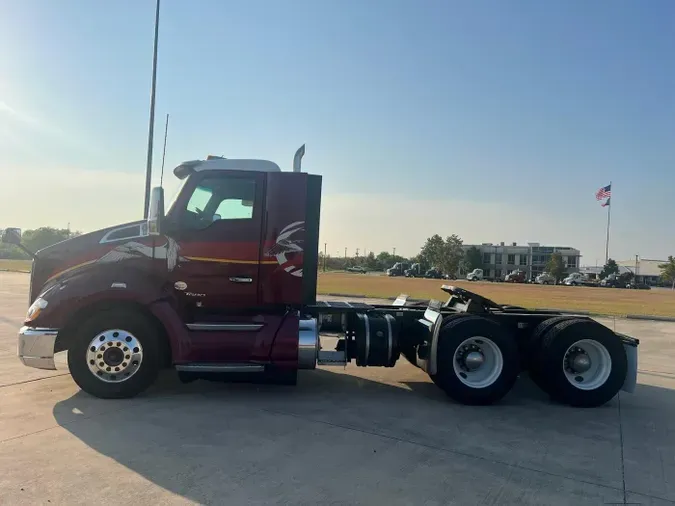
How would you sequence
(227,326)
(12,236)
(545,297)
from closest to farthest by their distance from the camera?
(227,326) → (12,236) → (545,297)

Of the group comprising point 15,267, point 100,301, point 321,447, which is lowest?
point 15,267

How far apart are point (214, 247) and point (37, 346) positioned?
7.52 feet

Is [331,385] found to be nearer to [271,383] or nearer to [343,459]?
[271,383]

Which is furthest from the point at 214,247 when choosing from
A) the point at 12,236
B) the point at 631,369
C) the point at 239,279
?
the point at 631,369

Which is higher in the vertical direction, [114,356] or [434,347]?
[434,347]

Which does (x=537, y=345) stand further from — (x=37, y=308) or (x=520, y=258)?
(x=520, y=258)

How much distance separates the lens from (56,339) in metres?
6.26

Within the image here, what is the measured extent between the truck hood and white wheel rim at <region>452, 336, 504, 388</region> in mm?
4235

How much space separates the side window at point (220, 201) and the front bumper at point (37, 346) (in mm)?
2038

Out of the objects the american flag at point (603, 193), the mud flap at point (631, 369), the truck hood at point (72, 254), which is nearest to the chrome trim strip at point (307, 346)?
the truck hood at point (72, 254)

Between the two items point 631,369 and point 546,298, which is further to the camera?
point 546,298

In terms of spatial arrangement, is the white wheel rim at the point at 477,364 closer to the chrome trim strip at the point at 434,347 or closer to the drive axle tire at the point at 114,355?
the chrome trim strip at the point at 434,347

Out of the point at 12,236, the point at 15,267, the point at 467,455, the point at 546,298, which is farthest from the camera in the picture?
the point at 15,267

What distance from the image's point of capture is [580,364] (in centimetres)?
685
